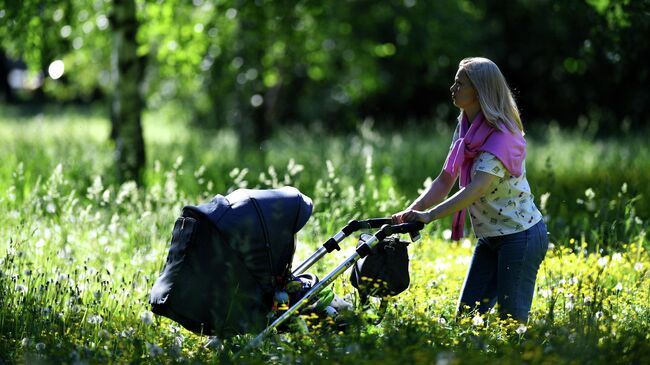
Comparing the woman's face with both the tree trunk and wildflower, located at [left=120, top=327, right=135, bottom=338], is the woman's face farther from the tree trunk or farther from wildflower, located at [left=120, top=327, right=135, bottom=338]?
the tree trunk

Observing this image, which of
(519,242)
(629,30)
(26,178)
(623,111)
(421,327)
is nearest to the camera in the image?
(421,327)

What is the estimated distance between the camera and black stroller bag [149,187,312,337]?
4.28 metres

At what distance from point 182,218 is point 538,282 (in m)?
2.55

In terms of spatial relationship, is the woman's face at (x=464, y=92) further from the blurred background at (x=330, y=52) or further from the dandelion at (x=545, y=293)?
the dandelion at (x=545, y=293)

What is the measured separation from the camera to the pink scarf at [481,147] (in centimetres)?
448

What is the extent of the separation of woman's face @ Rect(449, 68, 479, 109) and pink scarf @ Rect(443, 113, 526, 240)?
0.09 m

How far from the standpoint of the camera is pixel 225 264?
4.27 meters

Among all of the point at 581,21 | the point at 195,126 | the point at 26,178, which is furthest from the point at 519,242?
the point at 195,126

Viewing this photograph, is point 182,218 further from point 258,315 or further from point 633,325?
point 633,325

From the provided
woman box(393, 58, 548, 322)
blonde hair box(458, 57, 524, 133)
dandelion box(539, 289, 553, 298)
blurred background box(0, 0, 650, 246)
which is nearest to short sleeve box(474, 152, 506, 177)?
woman box(393, 58, 548, 322)

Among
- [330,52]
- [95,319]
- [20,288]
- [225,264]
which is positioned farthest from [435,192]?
[330,52]

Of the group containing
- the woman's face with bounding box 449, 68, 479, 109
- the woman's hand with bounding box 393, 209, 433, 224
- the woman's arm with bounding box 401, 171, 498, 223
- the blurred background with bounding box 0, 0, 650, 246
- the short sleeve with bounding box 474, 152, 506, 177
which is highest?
the woman's face with bounding box 449, 68, 479, 109

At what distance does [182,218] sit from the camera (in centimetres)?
440

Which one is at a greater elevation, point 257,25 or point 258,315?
point 257,25
